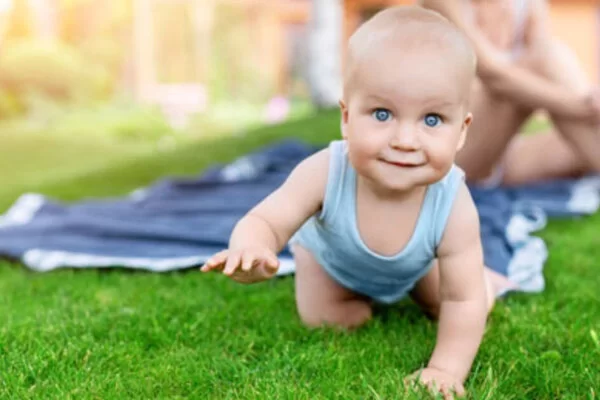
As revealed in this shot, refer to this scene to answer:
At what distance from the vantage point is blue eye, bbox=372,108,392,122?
1.77 metres

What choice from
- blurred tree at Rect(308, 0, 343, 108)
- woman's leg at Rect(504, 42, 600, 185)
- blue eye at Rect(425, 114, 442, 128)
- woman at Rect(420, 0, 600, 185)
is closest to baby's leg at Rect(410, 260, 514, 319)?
blue eye at Rect(425, 114, 442, 128)

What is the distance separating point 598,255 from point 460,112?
1.72 m

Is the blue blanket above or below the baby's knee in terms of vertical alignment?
below

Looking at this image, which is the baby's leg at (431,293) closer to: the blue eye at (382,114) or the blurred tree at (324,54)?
the blue eye at (382,114)

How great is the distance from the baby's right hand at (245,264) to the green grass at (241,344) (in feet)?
0.81

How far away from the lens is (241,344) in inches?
83.0

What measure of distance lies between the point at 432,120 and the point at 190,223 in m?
2.16

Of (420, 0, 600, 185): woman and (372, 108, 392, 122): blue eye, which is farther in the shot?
(420, 0, 600, 185): woman

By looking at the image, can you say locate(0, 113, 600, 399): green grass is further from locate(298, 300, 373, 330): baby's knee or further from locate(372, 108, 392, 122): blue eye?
locate(372, 108, 392, 122): blue eye

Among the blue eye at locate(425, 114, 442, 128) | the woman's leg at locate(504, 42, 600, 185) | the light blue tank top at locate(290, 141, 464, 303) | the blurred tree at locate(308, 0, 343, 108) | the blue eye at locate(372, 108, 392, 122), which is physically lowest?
the blurred tree at locate(308, 0, 343, 108)

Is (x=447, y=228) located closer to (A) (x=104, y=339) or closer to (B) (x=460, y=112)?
(B) (x=460, y=112)

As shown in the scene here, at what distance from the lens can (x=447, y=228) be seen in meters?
1.97

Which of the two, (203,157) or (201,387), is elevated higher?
(201,387)

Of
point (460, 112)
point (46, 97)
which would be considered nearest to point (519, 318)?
point (460, 112)
